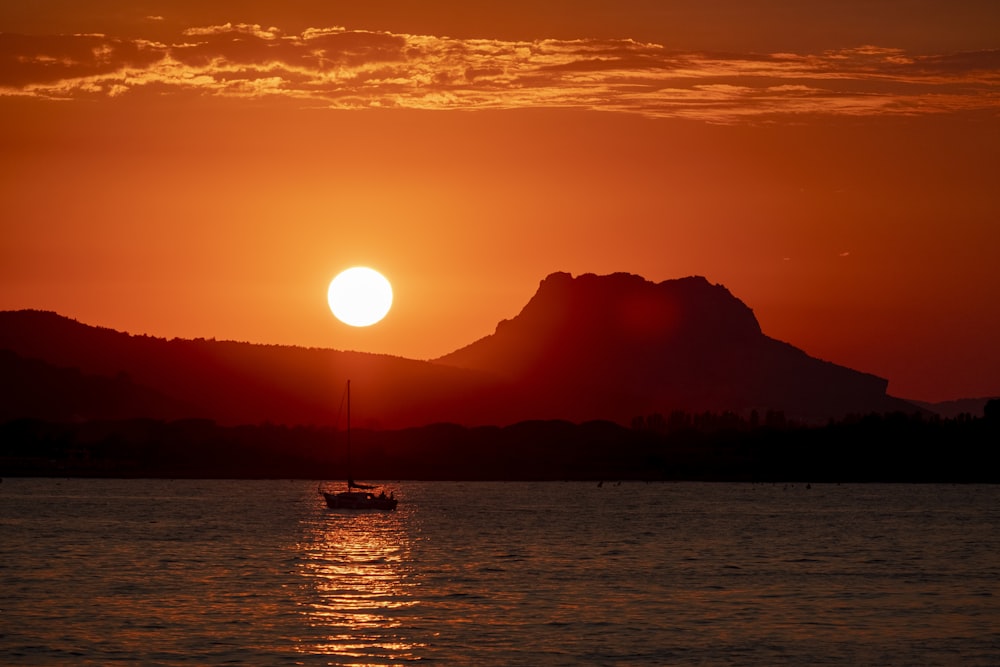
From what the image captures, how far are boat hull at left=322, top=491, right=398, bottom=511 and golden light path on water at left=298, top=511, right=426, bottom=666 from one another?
37.7 meters

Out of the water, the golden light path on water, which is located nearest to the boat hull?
the golden light path on water

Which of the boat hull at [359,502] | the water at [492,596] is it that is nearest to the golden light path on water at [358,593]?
the water at [492,596]

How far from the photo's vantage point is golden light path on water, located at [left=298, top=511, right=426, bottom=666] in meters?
60.5

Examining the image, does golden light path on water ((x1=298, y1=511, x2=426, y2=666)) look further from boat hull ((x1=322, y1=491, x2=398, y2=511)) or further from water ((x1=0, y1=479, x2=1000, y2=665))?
boat hull ((x1=322, y1=491, x2=398, y2=511))

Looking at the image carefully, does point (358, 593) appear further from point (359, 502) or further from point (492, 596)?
point (359, 502)

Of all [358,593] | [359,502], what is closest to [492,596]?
[358,593]

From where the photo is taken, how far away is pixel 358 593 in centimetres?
8400

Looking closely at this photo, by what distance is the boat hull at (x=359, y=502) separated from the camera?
190000 millimetres

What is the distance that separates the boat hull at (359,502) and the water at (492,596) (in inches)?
1513

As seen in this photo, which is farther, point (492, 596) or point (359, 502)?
point (359, 502)

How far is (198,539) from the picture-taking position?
130m

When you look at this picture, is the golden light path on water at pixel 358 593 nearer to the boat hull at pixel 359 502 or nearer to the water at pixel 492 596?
the water at pixel 492 596

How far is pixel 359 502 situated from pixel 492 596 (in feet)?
370

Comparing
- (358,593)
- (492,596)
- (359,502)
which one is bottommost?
(492,596)
